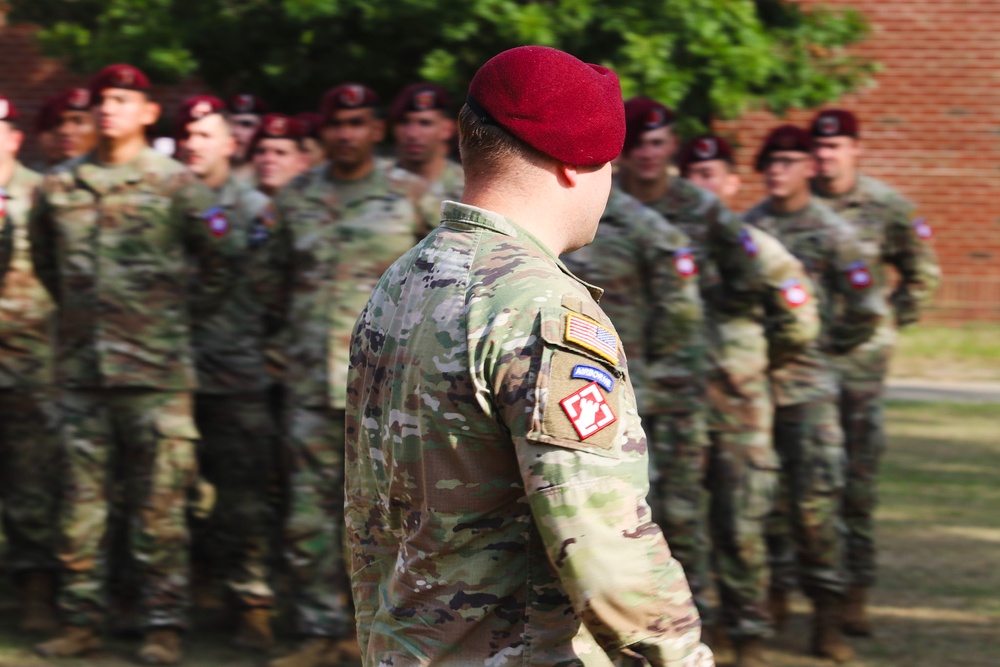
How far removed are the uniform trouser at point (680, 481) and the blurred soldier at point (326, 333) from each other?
125 cm

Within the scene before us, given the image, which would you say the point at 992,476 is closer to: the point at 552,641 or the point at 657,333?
the point at 657,333

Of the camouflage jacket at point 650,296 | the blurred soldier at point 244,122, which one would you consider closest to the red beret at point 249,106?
the blurred soldier at point 244,122

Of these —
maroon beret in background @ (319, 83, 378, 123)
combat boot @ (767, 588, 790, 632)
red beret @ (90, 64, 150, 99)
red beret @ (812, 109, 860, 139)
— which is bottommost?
combat boot @ (767, 588, 790, 632)

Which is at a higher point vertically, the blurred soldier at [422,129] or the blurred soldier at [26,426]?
the blurred soldier at [422,129]

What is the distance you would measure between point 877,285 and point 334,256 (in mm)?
2632

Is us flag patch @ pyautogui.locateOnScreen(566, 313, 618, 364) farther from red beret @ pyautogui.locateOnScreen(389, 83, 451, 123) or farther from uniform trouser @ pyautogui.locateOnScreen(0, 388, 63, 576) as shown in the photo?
uniform trouser @ pyautogui.locateOnScreen(0, 388, 63, 576)

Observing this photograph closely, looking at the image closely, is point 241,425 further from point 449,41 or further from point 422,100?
point 449,41

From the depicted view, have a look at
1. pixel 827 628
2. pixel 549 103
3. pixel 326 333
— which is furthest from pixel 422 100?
pixel 549 103

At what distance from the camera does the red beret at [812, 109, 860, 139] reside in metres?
6.26

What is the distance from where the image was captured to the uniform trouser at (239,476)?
567 centimetres

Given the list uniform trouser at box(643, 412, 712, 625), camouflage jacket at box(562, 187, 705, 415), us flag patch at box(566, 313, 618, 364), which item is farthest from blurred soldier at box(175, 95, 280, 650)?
us flag patch at box(566, 313, 618, 364)

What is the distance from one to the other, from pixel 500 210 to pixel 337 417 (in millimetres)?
3285

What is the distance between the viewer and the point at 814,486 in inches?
222

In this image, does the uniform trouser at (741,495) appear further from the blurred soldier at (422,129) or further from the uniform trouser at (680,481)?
the blurred soldier at (422,129)
